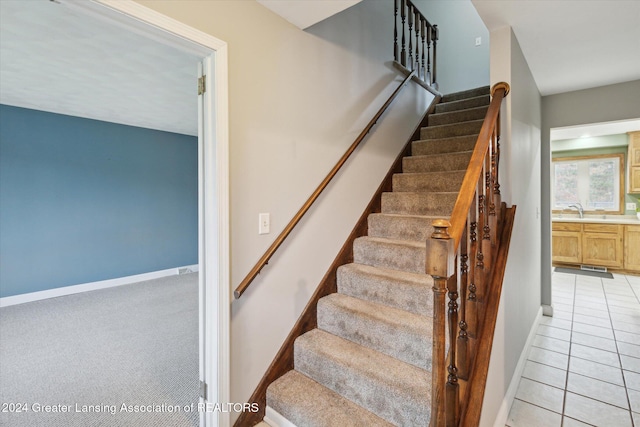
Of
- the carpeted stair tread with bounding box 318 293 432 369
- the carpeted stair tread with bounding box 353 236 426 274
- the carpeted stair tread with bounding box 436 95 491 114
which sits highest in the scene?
the carpeted stair tread with bounding box 436 95 491 114

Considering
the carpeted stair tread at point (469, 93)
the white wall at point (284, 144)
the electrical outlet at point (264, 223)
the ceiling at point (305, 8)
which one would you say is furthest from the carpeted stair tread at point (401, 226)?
the carpeted stair tread at point (469, 93)

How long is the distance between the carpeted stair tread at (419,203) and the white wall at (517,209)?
447mm

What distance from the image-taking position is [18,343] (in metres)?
2.63

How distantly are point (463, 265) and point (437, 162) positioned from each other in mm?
1730

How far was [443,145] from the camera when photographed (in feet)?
9.72

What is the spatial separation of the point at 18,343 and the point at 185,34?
124 inches

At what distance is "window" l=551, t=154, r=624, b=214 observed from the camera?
5344 millimetres

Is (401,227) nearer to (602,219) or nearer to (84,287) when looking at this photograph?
(84,287)

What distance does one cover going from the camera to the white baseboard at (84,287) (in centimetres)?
365

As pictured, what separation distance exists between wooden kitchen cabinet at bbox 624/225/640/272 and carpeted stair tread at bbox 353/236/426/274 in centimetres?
508

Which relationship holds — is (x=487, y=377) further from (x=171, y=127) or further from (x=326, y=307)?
(x=171, y=127)

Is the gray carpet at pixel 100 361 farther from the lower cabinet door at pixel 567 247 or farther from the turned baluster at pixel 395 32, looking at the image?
the lower cabinet door at pixel 567 247

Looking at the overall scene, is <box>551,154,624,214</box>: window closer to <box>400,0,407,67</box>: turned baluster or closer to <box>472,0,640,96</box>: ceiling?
<box>472,0,640,96</box>: ceiling

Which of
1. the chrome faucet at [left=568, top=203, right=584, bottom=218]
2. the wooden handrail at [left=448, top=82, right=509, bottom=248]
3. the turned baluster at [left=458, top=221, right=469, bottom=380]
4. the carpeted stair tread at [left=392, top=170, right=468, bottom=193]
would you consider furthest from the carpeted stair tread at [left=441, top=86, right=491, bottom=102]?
the chrome faucet at [left=568, top=203, right=584, bottom=218]
